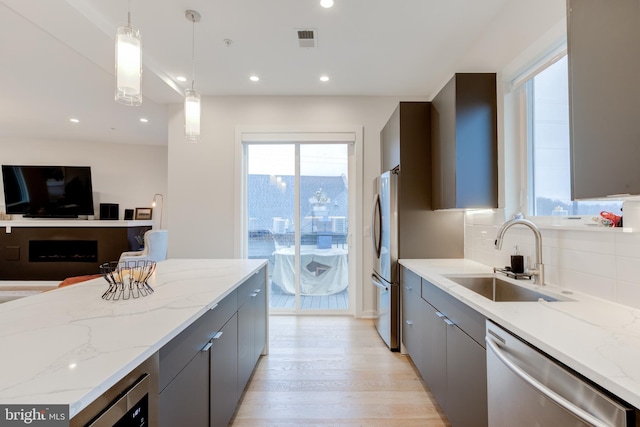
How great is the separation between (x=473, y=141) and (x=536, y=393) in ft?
5.95

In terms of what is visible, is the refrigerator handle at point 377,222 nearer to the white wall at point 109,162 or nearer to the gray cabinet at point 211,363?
the gray cabinet at point 211,363

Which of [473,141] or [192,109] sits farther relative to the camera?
[473,141]

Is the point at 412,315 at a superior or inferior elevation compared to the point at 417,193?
inferior

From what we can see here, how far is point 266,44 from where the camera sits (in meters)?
2.49

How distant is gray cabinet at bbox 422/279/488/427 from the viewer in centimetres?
128

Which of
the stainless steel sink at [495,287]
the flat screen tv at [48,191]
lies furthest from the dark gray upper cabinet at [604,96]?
the flat screen tv at [48,191]

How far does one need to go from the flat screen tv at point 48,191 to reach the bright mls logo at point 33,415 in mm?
6549

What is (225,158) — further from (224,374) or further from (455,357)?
(455,357)

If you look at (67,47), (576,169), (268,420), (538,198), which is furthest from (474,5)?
(67,47)

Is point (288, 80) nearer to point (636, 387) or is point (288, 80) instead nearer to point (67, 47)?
point (67, 47)

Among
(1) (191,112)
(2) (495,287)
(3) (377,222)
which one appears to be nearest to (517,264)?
(2) (495,287)

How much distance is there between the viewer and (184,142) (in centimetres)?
351

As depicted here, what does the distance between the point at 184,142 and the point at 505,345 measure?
3.74 meters

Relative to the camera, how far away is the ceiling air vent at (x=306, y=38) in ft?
7.64
